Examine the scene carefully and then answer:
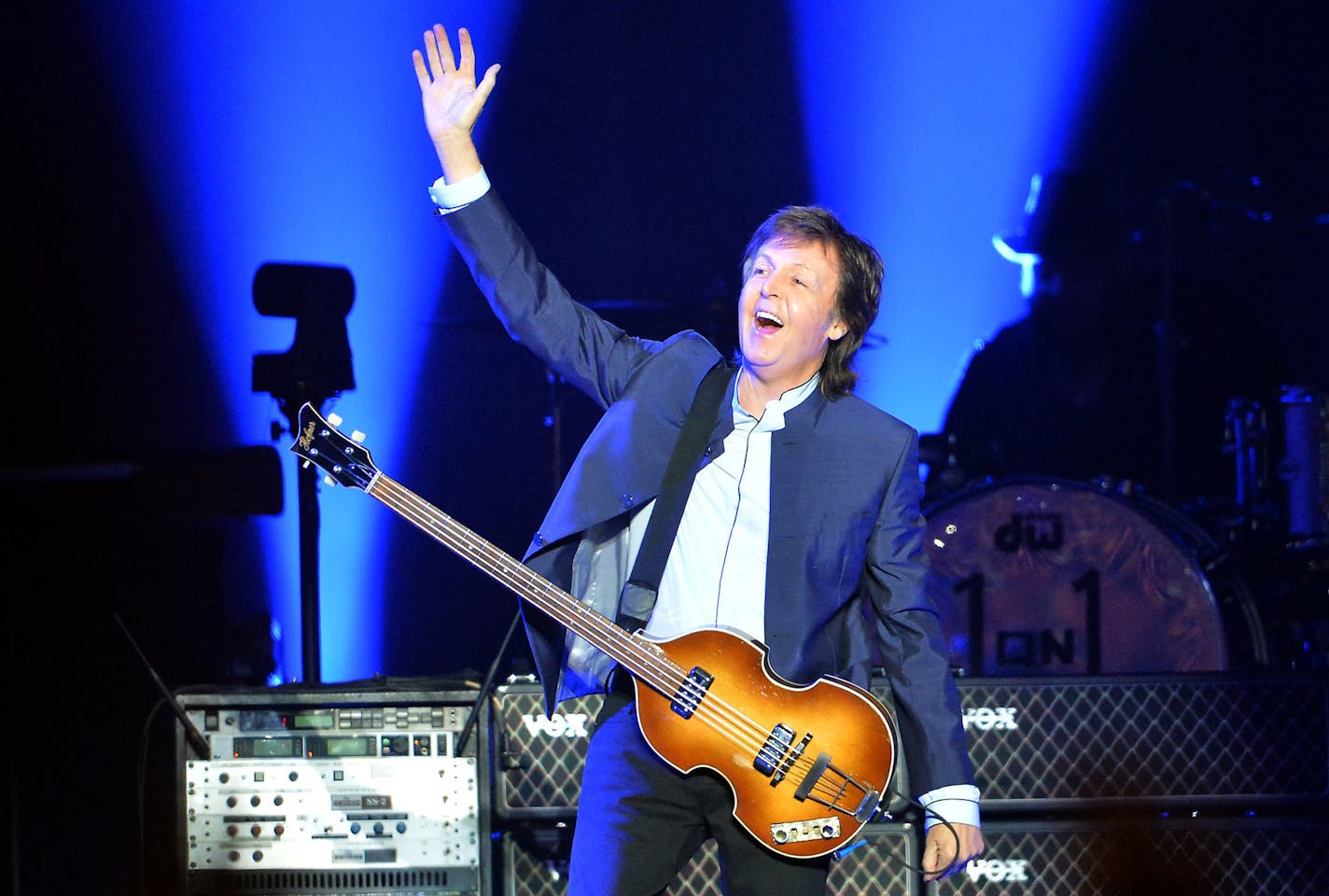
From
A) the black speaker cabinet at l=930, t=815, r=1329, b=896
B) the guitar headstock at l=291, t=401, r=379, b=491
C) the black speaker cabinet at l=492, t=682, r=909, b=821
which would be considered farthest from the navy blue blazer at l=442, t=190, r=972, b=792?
the black speaker cabinet at l=930, t=815, r=1329, b=896

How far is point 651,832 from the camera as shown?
238cm

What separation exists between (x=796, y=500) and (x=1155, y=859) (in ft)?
4.97

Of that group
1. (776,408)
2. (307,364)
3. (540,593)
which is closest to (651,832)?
(540,593)

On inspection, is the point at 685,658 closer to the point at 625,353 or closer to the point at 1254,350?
the point at 625,353

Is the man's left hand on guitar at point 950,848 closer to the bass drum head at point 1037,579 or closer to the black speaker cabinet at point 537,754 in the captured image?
the black speaker cabinet at point 537,754

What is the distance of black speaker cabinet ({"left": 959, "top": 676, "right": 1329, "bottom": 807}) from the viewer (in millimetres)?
3281

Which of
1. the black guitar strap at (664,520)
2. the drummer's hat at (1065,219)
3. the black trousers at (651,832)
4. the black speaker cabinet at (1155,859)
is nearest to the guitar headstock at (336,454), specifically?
the black guitar strap at (664,520)

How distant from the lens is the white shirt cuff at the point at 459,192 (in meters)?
2.49

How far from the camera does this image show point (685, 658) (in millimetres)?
2387

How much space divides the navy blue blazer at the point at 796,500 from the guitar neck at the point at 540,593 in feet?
0.20

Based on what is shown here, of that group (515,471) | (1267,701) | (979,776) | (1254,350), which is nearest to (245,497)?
(515,471)

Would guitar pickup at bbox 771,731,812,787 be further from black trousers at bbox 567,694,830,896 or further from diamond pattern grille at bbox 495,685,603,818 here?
diamond pattern grille at bbox 495,685,603,818

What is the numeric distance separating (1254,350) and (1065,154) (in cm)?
111

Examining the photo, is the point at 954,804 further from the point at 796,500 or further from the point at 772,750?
the point at 796,500
